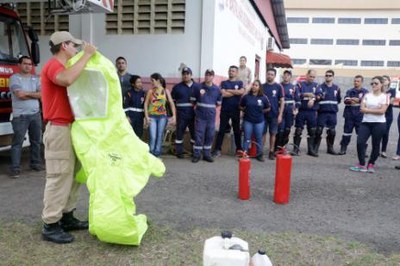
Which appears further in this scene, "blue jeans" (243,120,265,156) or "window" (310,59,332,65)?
"window" (310,59,332,65)

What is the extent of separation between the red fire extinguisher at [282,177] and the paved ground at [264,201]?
116 millimetres

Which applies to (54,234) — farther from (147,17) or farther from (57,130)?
(147,17)

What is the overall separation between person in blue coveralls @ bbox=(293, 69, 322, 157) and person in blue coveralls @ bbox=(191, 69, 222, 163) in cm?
202

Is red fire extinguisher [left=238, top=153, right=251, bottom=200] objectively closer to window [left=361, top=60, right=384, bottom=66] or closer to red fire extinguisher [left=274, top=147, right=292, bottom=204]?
red fire extinguisher [left=274, top=147, right=292, bottom=204]

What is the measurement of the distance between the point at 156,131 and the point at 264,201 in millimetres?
3013

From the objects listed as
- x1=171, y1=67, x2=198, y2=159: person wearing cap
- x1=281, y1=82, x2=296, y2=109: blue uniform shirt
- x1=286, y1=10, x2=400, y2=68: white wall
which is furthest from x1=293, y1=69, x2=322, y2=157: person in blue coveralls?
x1=286, y1=10, x2=400, y2=68: white wall

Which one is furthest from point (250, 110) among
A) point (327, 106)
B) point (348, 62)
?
point (348, 62)

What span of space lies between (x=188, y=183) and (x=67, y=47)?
317 cm

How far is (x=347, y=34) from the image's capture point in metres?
55.0

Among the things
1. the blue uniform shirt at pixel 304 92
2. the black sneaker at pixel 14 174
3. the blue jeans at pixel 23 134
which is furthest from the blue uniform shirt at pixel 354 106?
the black sneaker at pixel 14 174

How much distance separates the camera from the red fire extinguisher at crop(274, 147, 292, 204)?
205 inches

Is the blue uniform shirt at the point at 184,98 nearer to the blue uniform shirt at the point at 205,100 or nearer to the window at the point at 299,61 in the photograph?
the blue uniform shirt at the point at 205,100

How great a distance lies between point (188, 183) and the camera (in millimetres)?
6336

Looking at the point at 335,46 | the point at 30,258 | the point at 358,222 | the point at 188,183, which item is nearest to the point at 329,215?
the point at 358,222
